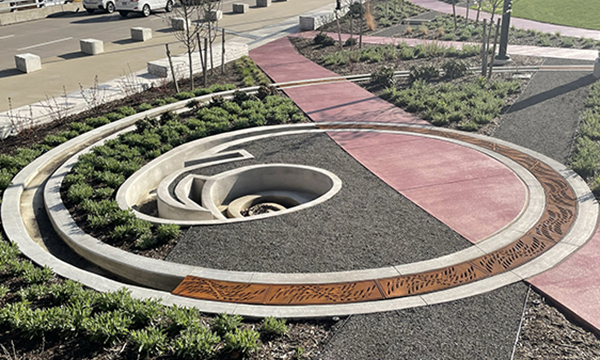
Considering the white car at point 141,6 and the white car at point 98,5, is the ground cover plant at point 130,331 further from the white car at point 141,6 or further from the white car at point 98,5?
the white car at point 98,5

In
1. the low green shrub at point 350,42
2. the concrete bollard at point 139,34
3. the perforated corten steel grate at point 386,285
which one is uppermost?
the concrete bollard at point 139,34

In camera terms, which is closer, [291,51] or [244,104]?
[244,104]

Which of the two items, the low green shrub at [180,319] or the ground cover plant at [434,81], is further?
the ground cover plant at [434,81]

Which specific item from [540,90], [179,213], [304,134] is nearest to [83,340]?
[179,213]

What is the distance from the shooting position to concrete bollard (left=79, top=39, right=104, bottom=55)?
22312mm

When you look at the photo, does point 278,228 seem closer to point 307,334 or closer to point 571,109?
point 307,334

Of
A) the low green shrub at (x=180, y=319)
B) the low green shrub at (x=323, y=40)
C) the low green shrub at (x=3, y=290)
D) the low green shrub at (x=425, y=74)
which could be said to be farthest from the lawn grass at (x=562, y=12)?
the low green shrub at (x=3, y=290)

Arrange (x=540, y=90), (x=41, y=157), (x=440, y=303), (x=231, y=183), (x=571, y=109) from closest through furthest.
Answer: (x=440, y=303), (x=231, y=183), (x=41, y=157), (x=571, y=109), (x=540, y=90)

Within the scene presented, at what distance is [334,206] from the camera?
9.71m

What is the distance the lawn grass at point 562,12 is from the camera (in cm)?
3109

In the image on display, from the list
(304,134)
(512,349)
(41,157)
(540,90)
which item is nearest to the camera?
(512,349)

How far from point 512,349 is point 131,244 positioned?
18.9ft

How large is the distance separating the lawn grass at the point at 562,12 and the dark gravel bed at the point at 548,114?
1475cm

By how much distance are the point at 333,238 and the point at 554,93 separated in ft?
36.4
